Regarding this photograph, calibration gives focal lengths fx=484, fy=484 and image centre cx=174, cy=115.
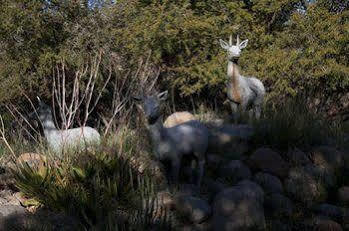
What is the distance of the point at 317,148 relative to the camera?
7508 millimetres

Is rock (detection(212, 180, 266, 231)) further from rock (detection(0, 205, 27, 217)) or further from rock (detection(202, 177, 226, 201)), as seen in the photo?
rock (detection(0, 205, 27, 217))

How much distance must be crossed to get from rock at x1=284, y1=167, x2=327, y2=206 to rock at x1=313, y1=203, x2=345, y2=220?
0.51 feet

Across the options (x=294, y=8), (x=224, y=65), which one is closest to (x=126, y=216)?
(x=224, y=65)

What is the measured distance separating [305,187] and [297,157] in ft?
2.16

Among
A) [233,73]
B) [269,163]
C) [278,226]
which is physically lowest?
[278,226]

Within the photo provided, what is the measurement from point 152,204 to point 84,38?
527 centimetres

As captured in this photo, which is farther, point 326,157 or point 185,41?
point 185,41

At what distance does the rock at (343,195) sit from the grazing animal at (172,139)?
6.31 feet

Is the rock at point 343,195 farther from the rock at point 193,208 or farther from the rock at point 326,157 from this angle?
the rock at point 193,208

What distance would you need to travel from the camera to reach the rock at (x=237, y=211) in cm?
549

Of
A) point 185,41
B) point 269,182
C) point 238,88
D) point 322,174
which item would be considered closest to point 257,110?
point 238,88

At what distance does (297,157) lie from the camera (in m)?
7.27

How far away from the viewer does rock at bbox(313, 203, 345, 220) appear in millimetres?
6145

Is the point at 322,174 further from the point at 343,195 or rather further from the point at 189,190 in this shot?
the point at 189,190
